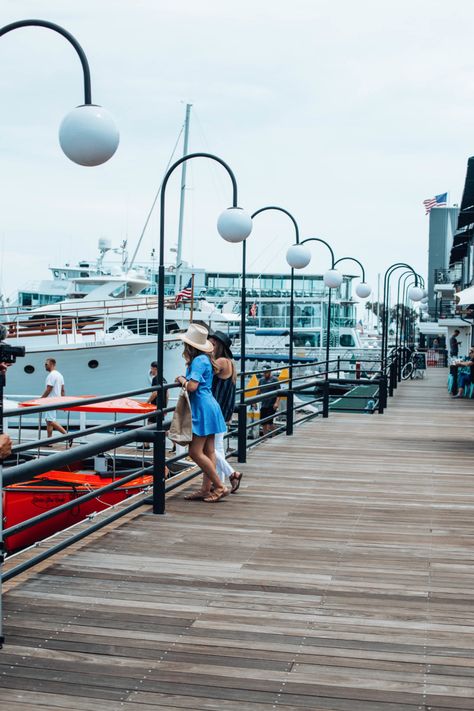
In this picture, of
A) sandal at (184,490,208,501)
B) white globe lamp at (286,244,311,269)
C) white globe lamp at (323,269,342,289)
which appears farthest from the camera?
white globe lamp at (323,269,342,289)

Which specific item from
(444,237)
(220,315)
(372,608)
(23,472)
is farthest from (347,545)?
(444,237)

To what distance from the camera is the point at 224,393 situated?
360 inches

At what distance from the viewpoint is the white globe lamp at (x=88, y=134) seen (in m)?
6.21

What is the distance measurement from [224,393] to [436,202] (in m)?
70.2

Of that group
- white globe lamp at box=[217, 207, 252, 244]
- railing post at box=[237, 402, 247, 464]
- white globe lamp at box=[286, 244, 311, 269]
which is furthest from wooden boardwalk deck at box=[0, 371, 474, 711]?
white globe lamp at box=[286, 244, 311, 269]

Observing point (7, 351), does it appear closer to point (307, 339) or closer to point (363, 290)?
point (363, 290)

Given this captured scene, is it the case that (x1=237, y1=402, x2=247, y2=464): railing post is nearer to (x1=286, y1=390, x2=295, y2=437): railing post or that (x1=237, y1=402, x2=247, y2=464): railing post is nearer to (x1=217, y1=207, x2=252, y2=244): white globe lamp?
(x1=217, y1=207, x2=252, y2=244): white globe lamp

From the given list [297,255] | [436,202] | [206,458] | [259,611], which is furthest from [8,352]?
→ [436,202]

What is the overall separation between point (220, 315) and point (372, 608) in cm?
3362

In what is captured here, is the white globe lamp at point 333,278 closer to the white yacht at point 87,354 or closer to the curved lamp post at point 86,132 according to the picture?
Answer: the white yacht at point 87,354

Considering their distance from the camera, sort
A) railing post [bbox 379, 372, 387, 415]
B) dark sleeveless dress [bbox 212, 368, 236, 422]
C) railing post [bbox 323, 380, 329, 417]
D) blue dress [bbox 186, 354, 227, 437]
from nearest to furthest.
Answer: blue dress [bbox 186, 354, 227, 437] < dark sleeveless dress [bbox 212, 368, 236, 422] < railing post [bbox 323, 380, 329, 417] < railing post [bbox 379, 372, 387, 415]

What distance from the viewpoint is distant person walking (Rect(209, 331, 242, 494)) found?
29.0ft

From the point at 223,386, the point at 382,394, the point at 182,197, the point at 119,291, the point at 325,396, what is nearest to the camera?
the point at 223,386

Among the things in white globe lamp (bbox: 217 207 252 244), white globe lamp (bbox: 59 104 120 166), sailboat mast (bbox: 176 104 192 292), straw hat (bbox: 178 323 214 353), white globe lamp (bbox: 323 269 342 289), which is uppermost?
sailboat mast (bbox: 176 104 192 292)
